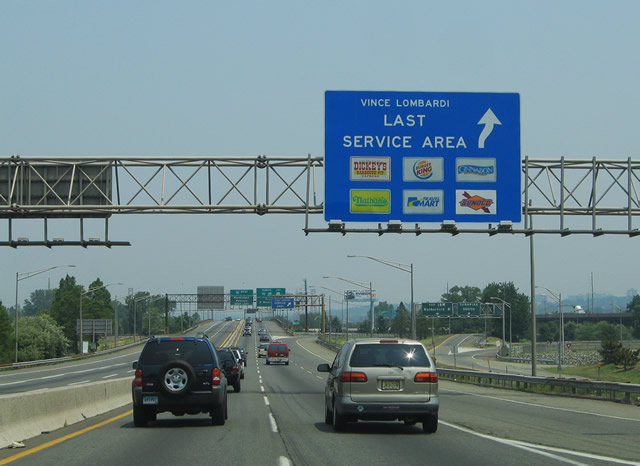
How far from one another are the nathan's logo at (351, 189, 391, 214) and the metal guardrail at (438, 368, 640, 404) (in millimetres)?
9499

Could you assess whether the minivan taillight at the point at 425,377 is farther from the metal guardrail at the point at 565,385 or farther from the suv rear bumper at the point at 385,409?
the metal guardrail at the point at 565,385

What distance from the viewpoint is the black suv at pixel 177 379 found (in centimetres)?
1714

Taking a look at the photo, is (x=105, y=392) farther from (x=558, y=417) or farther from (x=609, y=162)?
(x=609, y=162)

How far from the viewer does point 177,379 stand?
56.4 ft

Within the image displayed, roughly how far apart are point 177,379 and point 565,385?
20276mm

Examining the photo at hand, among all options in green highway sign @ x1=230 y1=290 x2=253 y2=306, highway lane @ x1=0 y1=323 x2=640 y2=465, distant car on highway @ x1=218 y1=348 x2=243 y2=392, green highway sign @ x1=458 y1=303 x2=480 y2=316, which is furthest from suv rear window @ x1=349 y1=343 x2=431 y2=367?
green highway sign @ x1=230 y1=290 x2=253 y2=306

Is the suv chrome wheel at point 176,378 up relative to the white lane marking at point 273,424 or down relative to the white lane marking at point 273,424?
up

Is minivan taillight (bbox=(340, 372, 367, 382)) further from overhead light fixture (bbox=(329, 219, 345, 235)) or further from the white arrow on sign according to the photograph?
the white arrow on sign

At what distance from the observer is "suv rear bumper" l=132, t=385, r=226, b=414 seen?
17.2m

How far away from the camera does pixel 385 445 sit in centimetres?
1440

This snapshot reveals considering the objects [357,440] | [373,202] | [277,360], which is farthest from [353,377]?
[277,360]

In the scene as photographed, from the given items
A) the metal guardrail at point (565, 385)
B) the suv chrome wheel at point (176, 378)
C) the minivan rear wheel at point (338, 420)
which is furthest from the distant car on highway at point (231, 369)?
the minivan rear wheel at point (338, 420)

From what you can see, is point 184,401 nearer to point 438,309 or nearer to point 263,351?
point 263,351

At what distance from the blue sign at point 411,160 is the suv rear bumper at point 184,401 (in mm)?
11895
